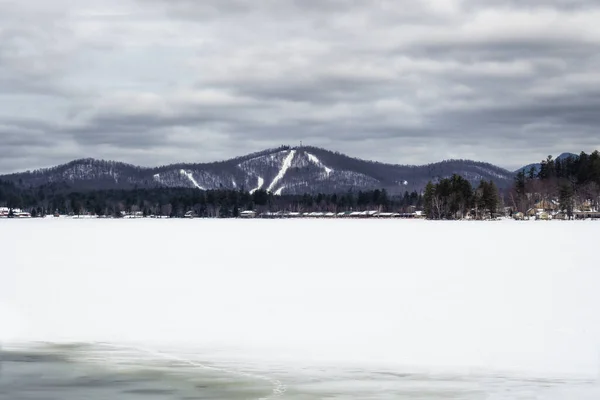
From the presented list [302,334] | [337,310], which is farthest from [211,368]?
[337,310]

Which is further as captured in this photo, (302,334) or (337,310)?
(337,310)

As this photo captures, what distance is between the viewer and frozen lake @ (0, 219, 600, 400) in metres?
14.4

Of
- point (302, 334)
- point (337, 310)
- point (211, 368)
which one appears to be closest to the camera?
point (211, 368)

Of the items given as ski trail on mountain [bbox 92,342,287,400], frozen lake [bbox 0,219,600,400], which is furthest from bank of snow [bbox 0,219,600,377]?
ski trail on mountain [bbox 92,342,287,400]

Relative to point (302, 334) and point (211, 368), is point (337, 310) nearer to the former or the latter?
point (302, 334)

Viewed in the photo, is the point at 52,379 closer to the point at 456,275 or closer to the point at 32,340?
the point at 32,340

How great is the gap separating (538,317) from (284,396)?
1106 cm

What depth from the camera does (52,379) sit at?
48.6 ft

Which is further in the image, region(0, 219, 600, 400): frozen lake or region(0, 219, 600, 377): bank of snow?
region(0, 219, 600, 377): bank of snow

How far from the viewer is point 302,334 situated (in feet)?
65.9

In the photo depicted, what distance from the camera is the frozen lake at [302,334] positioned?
14398mm

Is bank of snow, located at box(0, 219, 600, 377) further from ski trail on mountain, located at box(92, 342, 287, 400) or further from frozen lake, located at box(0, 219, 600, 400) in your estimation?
ski trail on mountain, located at box(92, 342, 287, 400)

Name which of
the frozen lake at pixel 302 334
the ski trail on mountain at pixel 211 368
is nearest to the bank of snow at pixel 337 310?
the frozen lake at pixel 302 334

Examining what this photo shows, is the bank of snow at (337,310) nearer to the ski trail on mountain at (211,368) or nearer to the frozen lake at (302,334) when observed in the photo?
the frozen lake at (302,334)
